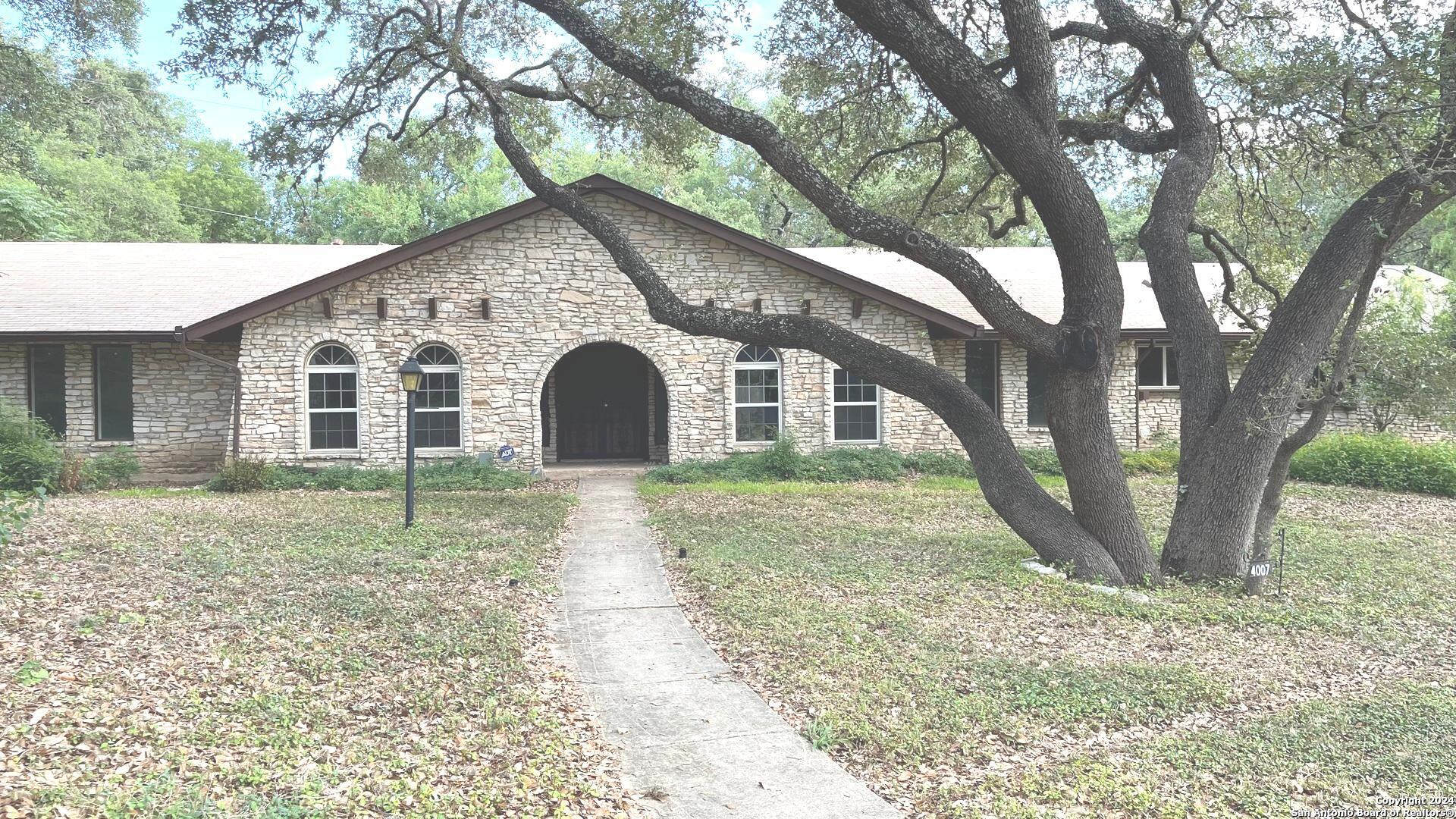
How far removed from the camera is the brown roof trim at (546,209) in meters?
14.1

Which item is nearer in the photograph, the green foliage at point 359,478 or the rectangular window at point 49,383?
the green foliage at point 359,478

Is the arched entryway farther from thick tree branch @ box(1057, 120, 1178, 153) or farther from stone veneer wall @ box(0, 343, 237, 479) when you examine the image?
thick tree branch @ box(1057, 120, 1178, 153)

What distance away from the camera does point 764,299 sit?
15.6m

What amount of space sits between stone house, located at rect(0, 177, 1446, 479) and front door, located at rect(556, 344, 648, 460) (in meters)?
2.46

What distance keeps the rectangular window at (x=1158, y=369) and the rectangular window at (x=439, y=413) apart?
Result: 13.4 m

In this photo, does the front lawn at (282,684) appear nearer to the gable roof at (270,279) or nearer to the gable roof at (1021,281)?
the gable roof at (270,279)

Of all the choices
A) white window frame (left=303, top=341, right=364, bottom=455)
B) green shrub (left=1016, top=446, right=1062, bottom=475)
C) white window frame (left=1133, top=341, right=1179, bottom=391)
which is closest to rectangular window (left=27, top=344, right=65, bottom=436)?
white window frame (left=303, top=341, right=364, bottom=455)

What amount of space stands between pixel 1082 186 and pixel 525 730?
6.69m

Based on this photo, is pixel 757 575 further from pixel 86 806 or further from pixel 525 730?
pixel 86 806

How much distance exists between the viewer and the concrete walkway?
404 centimetres

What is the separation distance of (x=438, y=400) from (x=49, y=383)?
22.6 ft

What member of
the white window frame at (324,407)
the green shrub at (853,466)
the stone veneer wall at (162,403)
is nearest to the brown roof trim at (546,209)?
the white window frame at (324,407)

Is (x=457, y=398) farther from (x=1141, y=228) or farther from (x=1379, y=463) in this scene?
(x=1379, y=463)

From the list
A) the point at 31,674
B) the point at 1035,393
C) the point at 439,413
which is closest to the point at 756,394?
the point at 439,413
